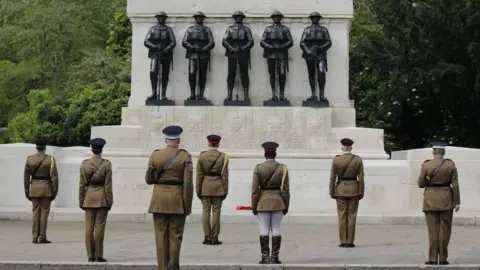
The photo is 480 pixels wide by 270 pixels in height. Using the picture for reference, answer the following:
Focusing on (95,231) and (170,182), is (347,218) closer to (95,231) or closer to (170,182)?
(95,231)

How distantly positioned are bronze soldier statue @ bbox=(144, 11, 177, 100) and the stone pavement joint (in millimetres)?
4989

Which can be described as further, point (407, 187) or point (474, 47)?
point (474, 47)

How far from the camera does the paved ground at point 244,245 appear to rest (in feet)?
52.3

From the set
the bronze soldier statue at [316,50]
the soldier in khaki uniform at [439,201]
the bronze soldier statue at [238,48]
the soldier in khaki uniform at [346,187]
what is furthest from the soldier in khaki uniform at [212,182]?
the bronze soldier statue at [316,50]

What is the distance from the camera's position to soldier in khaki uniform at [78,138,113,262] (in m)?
15.4

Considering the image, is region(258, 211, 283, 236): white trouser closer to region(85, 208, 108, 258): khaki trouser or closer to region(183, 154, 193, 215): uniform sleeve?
region(183, 154, 193, 215): uniform sleeve

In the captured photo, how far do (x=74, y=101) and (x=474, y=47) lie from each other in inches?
659

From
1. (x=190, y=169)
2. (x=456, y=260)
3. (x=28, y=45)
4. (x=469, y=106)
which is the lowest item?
(x=456, y=260)

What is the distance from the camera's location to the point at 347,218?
1797cm

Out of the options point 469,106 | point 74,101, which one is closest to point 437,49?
point 469,106

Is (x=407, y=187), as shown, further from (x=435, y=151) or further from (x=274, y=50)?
(x=435, y=151)

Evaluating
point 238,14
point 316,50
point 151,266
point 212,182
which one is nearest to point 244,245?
point 212,182

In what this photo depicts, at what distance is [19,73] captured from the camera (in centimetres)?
5003

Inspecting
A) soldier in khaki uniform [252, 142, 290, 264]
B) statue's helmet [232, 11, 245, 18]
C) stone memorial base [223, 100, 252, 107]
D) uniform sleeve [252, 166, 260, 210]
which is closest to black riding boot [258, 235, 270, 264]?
soldier in khaki uniform [252, 142, 290, 264]
